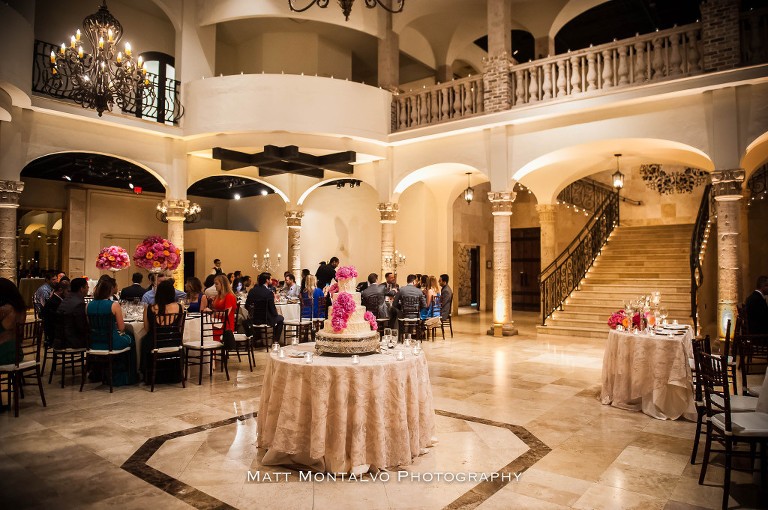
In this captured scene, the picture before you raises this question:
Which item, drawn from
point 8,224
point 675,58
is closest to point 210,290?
point 8,224

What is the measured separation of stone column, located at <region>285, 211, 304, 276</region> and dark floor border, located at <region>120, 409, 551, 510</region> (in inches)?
404

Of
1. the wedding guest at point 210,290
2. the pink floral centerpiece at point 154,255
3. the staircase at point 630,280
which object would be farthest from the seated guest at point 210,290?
the staircase at point 630,280

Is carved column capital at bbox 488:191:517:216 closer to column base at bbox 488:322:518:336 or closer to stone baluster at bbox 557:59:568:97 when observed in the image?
stone baluster at bbox 557:59:568:97

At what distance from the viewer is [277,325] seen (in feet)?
27.2

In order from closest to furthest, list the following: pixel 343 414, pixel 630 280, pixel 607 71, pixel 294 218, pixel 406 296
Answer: pixel 343 414 < pixel 607 71 < pixel 406 296 < pixel 630 280 < pixel 294 218

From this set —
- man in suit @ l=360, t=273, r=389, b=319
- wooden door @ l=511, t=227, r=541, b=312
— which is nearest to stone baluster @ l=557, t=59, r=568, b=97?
man in suit @ l=360, t=273, r=389, b=319

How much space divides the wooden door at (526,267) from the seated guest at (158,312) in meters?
13.5

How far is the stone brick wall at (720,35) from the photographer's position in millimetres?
7805

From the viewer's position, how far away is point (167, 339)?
6.00 m

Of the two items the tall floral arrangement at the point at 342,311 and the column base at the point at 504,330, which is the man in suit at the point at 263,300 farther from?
the column base at the point at 504,330

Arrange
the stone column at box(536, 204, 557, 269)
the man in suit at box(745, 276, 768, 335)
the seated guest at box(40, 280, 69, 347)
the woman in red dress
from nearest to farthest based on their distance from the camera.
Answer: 1. the seated guest at box(40, 280, 69, 347)
2. the man in suit at box(745, 276, 768, 335)
3. the woman in red dress
4. the stone column at box(536, 204, 557, 269)

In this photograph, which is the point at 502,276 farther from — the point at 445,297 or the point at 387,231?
the point at 387,231

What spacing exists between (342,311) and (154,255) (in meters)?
4.75

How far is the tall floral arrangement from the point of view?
375 cm
